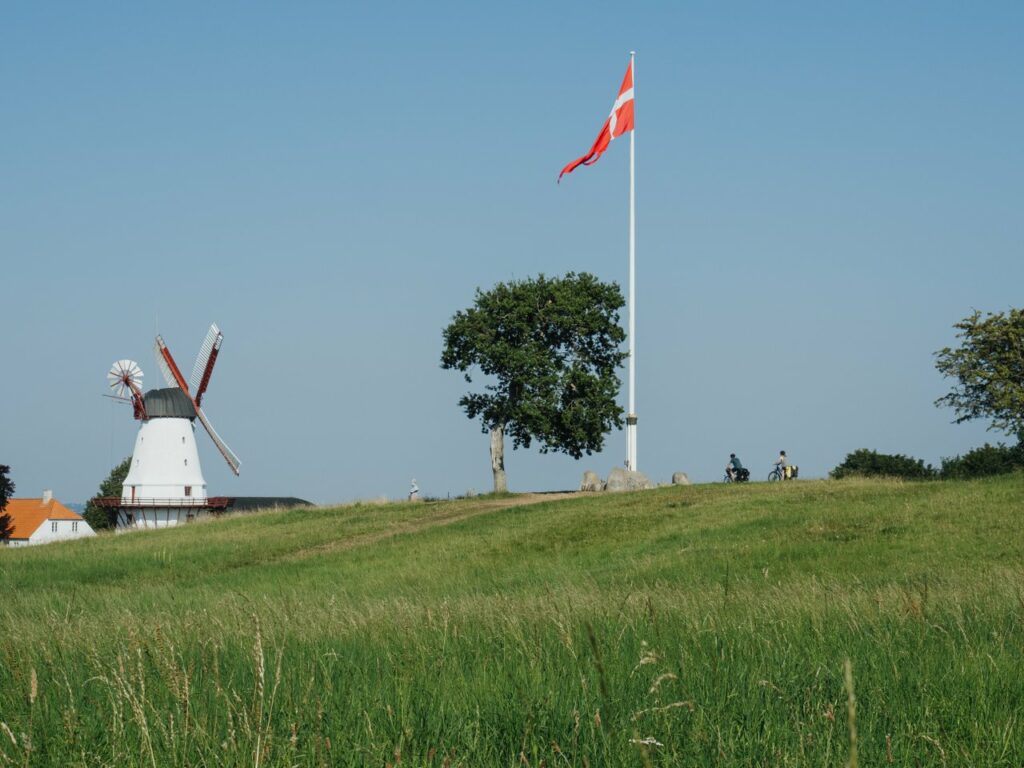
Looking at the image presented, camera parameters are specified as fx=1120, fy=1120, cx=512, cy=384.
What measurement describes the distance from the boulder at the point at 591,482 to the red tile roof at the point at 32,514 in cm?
7321

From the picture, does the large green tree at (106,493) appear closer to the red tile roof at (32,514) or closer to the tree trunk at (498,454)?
the red tile roof at (32,514)

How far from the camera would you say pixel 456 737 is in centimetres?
568

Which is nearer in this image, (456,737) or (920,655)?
(456,737)

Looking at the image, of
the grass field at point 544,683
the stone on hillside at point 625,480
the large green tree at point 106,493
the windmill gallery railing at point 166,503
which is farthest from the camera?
the large green tree at point 106,493

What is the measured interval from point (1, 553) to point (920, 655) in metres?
40.0

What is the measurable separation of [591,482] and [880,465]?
2152cm

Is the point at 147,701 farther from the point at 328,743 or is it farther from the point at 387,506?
the point at 387,506

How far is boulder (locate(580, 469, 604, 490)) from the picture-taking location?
5019 centimetres

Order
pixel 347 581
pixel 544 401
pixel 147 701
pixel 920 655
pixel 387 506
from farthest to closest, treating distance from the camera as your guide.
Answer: pixel 544 401, pixel 387 506, pixel 347 581, pixel 920 655, pixel 147 701

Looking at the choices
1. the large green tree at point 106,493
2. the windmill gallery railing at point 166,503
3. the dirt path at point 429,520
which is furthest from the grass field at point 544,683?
the large green tree at point 106,493

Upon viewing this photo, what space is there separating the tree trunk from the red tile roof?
2604 inches

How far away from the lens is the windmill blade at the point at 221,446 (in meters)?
77.2

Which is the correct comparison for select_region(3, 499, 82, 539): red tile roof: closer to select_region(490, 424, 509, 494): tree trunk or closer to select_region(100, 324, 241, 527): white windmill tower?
select_region(100, 324, 241, 527): white windmill tower

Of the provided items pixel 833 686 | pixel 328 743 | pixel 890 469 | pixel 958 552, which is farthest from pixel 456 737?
pixel 890 469
